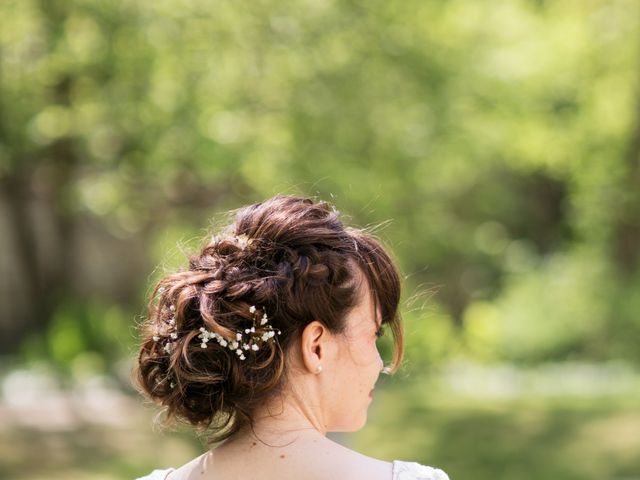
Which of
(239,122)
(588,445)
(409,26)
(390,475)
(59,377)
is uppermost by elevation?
(390,475)

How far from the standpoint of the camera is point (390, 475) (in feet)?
5.76

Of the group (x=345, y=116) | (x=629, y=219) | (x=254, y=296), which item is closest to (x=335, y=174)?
(x=345, y=116)

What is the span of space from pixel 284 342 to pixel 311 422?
150 millimetres

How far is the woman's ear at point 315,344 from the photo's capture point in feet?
5.88

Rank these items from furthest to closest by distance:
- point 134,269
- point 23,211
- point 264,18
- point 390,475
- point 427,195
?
point 134,269 < point 23,211 < point 427,195 < point 264,18 < point 390,475

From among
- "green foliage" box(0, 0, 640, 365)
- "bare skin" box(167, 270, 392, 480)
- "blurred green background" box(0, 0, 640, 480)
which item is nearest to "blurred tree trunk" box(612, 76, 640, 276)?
"blurred green background" box(0, 0, 640, 480)

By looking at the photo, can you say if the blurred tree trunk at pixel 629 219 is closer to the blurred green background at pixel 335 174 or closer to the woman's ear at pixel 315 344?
the blurred green background at pixel 335 174

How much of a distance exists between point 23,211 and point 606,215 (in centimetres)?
987

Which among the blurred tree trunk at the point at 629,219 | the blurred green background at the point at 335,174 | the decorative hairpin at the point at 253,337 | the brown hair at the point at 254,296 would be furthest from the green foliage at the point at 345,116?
the decorative hairpin at the point at 253,337

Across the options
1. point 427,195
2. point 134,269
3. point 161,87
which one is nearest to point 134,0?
point 161,87

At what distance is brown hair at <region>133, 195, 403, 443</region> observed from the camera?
1.80 m

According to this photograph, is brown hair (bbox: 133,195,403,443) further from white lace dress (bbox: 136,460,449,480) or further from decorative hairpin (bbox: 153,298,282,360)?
white lace dress (bbox: 136,460,449,480)

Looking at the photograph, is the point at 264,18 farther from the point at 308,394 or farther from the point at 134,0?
the point at 308,394

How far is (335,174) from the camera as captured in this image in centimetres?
916
